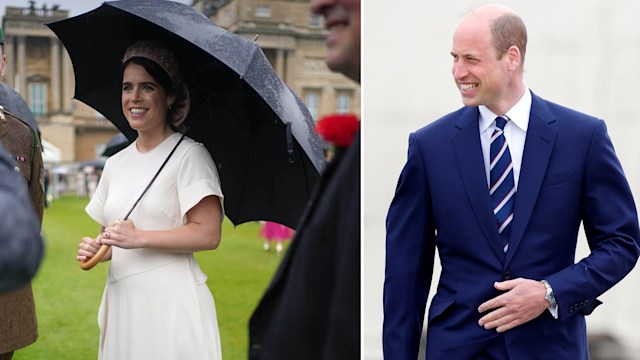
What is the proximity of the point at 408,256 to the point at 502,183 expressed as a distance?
28cm

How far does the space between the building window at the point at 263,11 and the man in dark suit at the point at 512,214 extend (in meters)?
0.65

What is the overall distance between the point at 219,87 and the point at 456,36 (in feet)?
2.19

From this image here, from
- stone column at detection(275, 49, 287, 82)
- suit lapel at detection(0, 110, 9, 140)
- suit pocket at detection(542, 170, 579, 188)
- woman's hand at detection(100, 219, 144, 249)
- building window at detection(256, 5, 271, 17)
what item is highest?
building window at detection(256, 5, 271, 17)

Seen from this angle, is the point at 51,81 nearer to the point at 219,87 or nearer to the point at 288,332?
the point at 219,87

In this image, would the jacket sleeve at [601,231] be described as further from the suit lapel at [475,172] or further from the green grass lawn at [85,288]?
the green grass lawn at [85,288]

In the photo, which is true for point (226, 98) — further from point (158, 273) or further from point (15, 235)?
point (15, 235)

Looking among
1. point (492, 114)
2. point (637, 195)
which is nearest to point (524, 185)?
point (492, 114)

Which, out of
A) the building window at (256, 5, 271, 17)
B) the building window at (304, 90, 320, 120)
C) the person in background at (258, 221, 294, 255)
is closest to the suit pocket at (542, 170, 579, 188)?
the building window at (304, 90, 320, 120)

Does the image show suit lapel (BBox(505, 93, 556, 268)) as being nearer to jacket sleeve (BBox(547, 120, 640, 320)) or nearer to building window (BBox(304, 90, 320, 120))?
jacket sleeve (BBox(547, 120, 640, 320))

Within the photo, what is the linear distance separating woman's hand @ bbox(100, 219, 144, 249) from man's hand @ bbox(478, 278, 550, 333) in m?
0.84

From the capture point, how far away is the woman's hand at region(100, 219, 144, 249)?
2.20 metres

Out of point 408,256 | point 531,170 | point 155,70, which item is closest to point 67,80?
point 155,70

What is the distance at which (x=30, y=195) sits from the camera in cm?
245

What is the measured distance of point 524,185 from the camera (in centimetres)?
207
